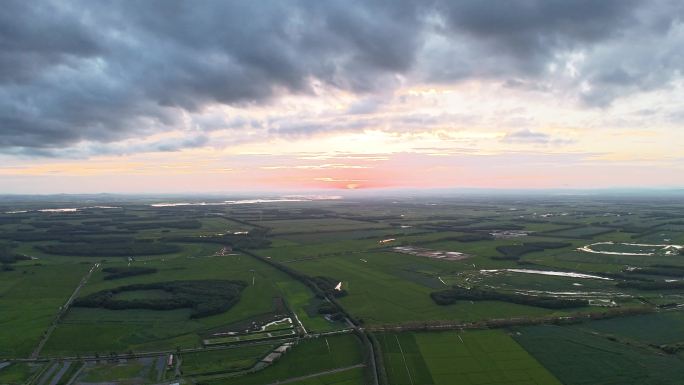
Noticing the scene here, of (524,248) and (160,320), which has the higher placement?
(524,248)

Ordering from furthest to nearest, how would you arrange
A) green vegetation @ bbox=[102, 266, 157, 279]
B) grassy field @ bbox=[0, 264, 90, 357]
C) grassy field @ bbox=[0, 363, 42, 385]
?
green vegetation @ bbox=[102, 266, 157, 279] < grassy field @ bbox=[0, 264, 90, 357] < grassy field @ bbox=[0, 363, 42, 385]

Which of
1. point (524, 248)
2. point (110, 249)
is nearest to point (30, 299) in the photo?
point (110, 249)

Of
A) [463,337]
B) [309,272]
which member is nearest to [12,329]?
[309,272]

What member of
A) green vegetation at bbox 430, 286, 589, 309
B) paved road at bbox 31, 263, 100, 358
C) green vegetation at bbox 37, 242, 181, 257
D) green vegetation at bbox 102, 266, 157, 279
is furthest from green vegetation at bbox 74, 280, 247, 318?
green vegetation at bbox 37, 242, 181, 257

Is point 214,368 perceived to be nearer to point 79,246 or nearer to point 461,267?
point 461,267

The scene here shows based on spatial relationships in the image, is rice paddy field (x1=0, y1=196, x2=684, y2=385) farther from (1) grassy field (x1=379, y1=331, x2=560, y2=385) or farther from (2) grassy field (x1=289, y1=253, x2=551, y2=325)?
(2) grassy field (x1=289, y1=253, x2=551, y2=325)

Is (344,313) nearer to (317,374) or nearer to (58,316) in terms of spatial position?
(317,374)
